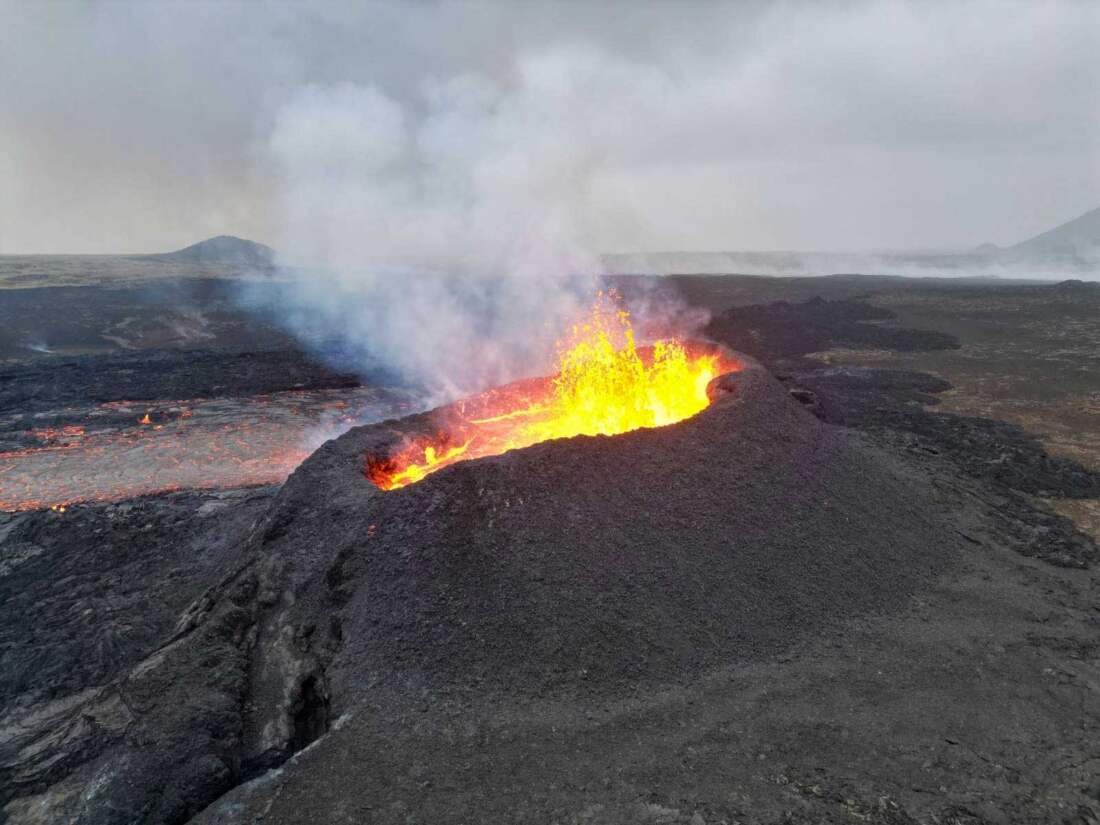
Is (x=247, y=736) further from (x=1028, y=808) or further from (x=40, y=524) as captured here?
(x=40, y=524)

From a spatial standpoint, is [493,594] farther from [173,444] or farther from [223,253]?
[223,253]

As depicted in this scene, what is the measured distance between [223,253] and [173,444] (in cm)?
15000

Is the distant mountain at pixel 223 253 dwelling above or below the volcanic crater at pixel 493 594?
above

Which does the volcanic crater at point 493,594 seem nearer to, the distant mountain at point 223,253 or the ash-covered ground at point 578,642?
the ash-covered ground at point 578,642

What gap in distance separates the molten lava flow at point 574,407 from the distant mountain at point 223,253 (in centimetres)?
13264

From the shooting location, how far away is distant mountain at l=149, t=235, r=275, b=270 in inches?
5330

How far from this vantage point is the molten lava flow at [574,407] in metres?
11.4

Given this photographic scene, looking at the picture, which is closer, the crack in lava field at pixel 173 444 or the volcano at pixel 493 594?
the volcano at pixel 493 594

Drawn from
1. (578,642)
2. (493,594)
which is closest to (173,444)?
(493,594)

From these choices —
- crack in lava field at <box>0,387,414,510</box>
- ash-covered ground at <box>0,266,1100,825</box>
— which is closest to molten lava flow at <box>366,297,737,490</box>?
ash-covered ground at <box>0,266,1100,825</box>

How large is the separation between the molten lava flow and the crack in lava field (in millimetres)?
4753

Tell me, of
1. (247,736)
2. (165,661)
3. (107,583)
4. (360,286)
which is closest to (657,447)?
(247,736)

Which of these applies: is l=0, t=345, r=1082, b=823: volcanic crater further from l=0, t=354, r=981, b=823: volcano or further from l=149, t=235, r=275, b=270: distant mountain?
l=149, t=235, r=275, b=270: distant mountain

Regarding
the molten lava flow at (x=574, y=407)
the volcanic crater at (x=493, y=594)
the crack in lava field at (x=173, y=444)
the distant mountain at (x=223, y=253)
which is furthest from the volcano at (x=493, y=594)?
the distant mountain at (x=223, y=253)
